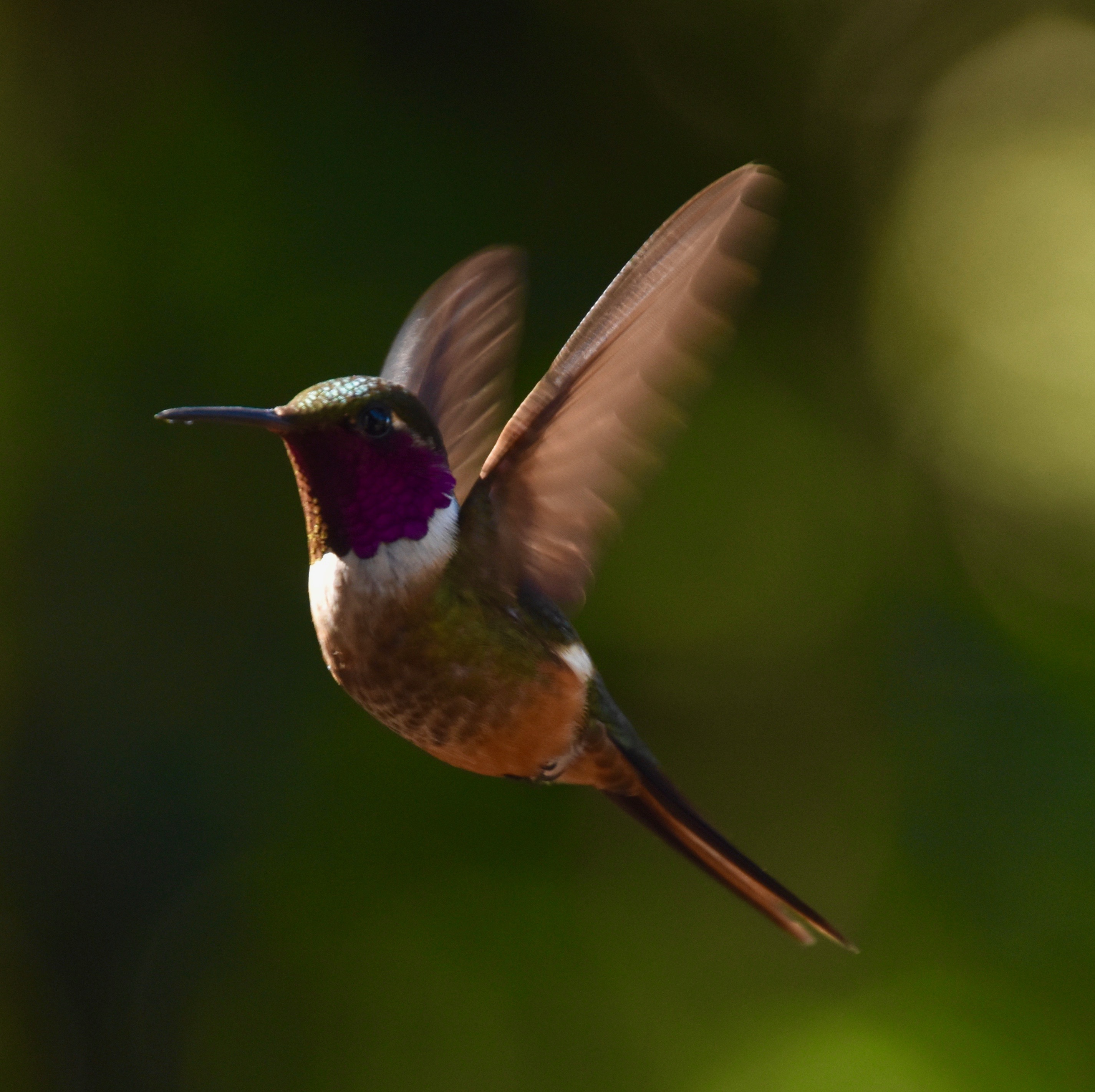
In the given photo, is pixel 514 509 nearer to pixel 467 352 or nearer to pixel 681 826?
pixel 467 352

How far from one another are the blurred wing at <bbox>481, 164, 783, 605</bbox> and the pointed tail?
10.0 inches

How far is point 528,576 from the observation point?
1.21 meters

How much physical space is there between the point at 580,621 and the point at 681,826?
5.64ft

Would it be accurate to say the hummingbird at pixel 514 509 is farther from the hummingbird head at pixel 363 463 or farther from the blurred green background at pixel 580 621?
the blurred green background at pixel 580 621

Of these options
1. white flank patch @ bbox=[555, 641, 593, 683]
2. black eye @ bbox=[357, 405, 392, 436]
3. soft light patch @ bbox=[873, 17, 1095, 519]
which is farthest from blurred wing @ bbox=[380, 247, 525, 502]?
soft light patch @ bbox=[873, 17, 1095, 519]

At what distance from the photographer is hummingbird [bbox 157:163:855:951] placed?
3.09 feet

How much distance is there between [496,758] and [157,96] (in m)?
2.61

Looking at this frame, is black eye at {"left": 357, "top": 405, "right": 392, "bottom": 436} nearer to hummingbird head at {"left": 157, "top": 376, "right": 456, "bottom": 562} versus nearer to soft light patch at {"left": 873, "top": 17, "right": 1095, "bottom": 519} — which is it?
hummingbird head at {"left": 157, "top": 376, "right": 456, "bottom": 562}

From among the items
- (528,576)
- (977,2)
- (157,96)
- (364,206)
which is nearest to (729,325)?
(528,576)

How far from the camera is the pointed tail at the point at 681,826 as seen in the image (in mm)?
1348

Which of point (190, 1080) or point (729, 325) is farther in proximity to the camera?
point (190, 1080)

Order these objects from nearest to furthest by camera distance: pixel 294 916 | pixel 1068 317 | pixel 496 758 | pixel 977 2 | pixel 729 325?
pixel 729 325
pixel 496 758
pixel 294 916
pixel 1068 317
pixel 977 2

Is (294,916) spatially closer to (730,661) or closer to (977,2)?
(730,661)

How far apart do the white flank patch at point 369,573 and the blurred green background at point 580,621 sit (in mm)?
1896
